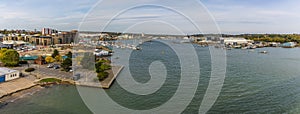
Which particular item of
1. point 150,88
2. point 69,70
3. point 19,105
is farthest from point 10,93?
point 150,88

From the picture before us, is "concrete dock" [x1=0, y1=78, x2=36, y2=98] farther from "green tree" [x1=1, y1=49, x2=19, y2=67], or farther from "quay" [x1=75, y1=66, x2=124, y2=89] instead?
"green tree" [x1=1, y1=49, x2=19, y2=67]

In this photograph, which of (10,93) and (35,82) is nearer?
(10,93)

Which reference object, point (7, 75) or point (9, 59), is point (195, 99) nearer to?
point (7, 75)

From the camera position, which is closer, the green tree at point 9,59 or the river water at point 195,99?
the river water at point 195,99

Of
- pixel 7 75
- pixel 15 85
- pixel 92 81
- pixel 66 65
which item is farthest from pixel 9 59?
pixel 92 81

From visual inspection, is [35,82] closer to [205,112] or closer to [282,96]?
[205,112]

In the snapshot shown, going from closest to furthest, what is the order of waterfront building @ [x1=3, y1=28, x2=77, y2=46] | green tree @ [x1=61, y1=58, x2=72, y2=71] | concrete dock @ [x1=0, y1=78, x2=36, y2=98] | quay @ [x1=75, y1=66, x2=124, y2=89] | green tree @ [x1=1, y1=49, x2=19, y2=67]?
concrete dock @ [x1=0, y1=78, x2=36, y2=98], quay @ [x1=75, y1=66, x2=124, y2=89], green tree @ [x1=61, y1=58, x2=72, y2=71], green tree @ [x1=1, y1=49, x2=19, y2=67], waterfront building @ [x1=3, y1=28, x2=77, y2=46]

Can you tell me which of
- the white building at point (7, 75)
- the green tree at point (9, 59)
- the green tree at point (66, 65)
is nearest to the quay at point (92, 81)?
the green tree at point (66, 65)

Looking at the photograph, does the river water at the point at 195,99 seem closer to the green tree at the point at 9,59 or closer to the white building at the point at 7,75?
the white building at the point at 7,75

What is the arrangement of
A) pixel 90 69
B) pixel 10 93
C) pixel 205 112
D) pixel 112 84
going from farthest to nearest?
1. pixel 90 69
2. pixel 112 84
3. pixel 10 93
4. pixel 205 112

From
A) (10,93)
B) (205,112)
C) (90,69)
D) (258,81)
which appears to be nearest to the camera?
(205,112)

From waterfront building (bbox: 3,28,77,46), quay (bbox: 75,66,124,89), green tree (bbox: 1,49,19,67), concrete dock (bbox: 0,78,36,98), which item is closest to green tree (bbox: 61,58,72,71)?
quay (bbox: 75,66,124,89)
